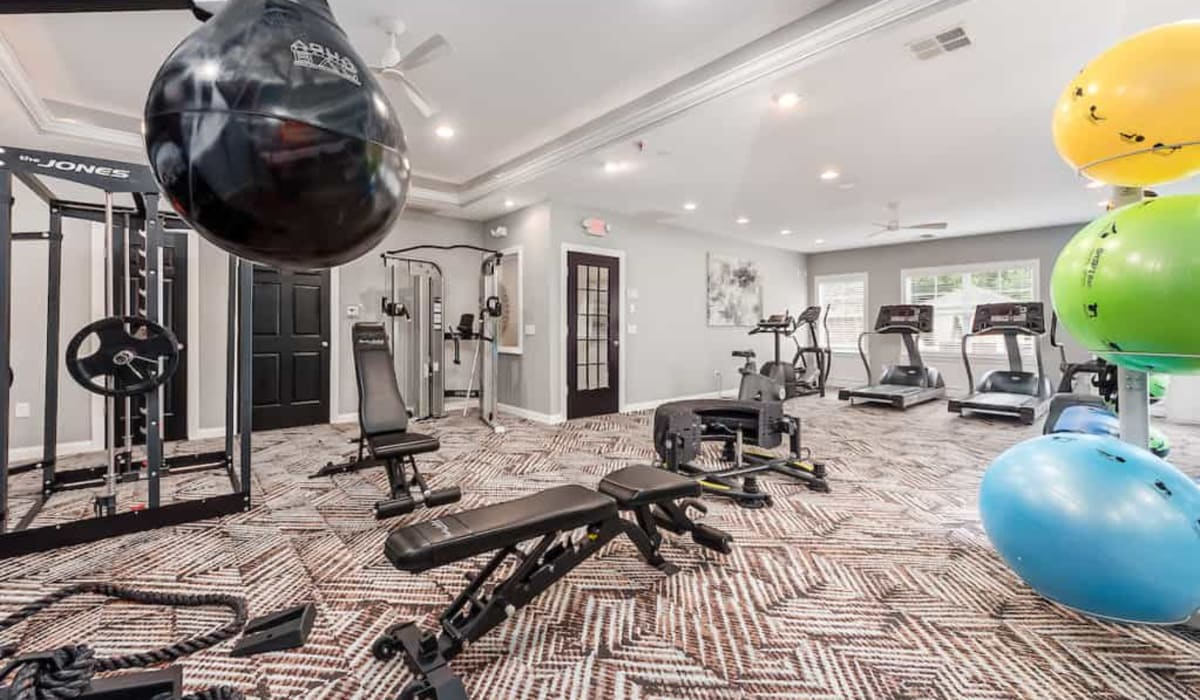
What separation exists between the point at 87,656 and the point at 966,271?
423 inches

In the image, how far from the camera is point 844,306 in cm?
1017

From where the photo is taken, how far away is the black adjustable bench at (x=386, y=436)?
3.19 metres

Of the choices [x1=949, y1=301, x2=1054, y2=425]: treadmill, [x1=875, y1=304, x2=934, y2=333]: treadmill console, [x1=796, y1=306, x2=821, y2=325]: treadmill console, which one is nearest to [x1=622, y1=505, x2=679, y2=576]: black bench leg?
[x1=949, y1=301, x2=1054, y2=425]: treadmill

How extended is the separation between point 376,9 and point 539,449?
11.5 feet

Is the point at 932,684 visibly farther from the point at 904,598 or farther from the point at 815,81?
the point at 815,81

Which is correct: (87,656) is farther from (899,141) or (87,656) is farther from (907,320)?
(907,320)

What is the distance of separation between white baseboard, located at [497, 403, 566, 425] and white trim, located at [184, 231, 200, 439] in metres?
3.25

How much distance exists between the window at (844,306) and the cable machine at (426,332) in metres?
6.97

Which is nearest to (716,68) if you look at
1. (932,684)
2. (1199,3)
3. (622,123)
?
(622,123)

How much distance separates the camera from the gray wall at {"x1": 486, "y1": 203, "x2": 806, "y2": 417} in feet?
20.2

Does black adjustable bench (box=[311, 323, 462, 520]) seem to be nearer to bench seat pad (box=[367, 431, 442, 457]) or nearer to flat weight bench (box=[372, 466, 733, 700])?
bench seat pad (box=[367, 431, 442, 457])

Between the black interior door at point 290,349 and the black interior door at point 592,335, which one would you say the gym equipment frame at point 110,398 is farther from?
the black interior door at point 592,335

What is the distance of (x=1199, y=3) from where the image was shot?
2.57 metres

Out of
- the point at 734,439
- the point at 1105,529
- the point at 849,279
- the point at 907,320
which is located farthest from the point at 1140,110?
the point at 849,279
